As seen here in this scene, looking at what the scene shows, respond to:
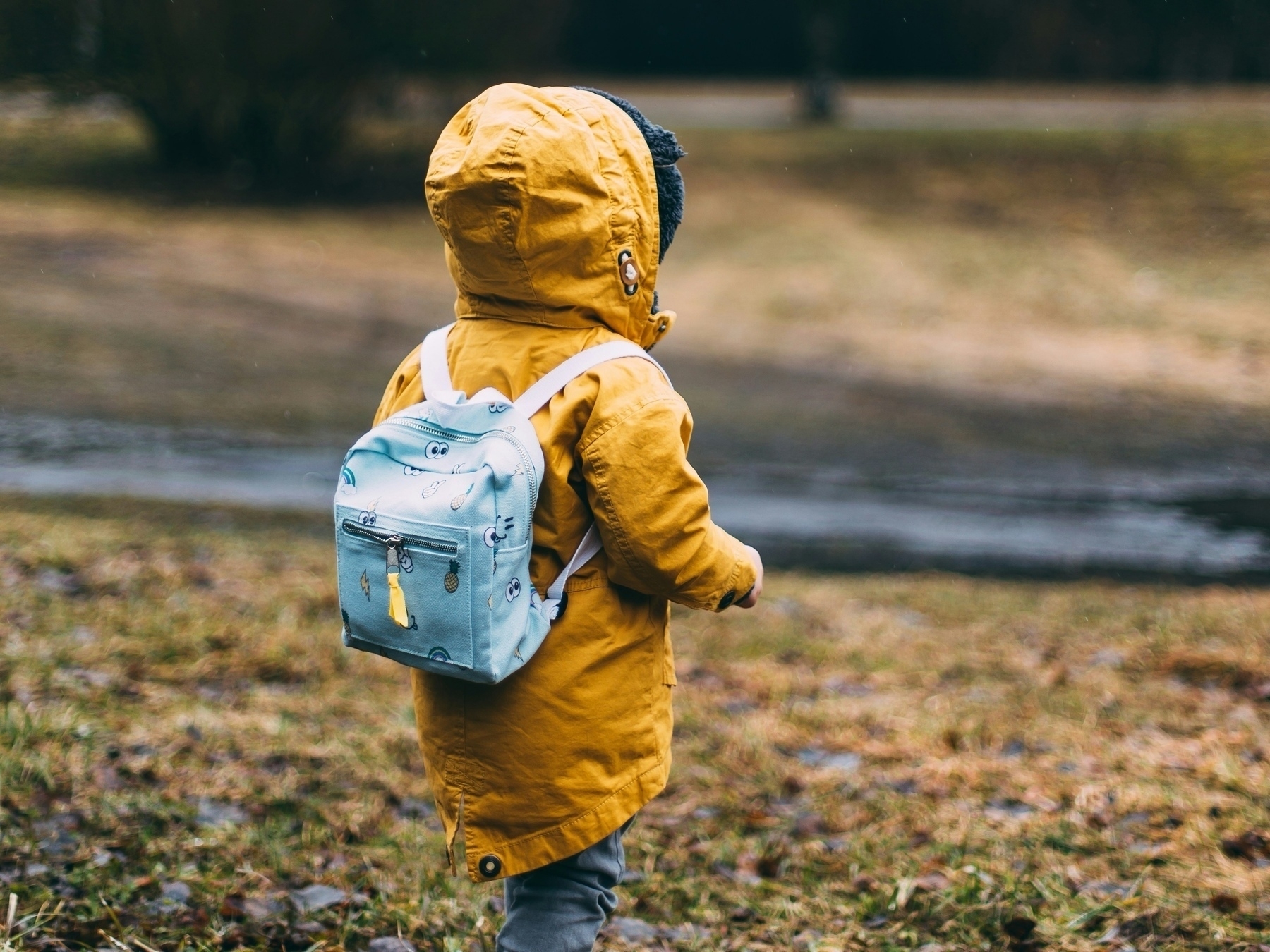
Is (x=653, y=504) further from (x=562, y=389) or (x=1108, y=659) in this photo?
(x=1108, y=659)

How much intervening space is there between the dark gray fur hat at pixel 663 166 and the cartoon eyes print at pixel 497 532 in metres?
0.58

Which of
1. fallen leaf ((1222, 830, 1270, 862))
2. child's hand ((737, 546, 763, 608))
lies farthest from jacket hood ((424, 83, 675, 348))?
fallen leaf ((1222, 830, 1270, 862))

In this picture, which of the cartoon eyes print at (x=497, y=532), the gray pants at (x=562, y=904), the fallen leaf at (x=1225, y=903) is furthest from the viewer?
the fallen leaf at (x=1225, y=903)

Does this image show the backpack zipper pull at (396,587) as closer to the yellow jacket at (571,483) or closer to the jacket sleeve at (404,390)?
the yellow jacket at (571,483)

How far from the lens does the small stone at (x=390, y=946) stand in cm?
292

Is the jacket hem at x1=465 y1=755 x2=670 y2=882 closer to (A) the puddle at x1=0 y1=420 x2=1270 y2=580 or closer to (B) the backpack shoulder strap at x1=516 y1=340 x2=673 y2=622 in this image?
(B) the backpack shoulder strap at x1=516 y1=340 x2=673 y2=622

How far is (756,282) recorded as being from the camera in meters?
14.5

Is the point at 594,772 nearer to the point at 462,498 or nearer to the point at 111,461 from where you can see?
the point at 462,498

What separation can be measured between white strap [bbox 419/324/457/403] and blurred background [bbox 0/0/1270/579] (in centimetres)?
494

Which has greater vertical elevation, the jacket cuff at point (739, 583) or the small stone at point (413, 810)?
the jacket cuff at point (739, 583)

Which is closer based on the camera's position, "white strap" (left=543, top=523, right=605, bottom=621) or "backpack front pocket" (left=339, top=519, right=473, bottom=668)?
"backpack front pocket" (left=339, top=519, right=473, bottom=668)

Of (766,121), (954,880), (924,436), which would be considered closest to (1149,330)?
(924,436)

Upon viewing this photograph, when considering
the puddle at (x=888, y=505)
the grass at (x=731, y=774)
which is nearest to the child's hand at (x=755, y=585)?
the grass at (x=731, y=774)

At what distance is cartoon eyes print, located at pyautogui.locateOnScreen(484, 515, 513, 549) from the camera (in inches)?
81.1
